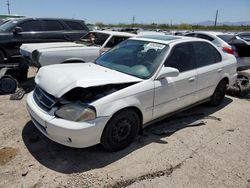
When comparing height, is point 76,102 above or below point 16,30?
below

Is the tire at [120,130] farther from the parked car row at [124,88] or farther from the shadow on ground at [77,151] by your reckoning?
the shadow on ground at [77,151]

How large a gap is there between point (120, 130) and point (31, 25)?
6.86 meters

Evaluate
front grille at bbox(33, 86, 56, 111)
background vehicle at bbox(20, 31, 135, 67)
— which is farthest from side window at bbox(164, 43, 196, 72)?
background vehicle at bbox(20, 31, 135, 67)

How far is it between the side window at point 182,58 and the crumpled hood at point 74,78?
83 centimetres

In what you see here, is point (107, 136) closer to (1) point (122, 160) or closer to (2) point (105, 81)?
(1) point (122, 160)

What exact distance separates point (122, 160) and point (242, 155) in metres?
1.81

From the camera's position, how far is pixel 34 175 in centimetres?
324

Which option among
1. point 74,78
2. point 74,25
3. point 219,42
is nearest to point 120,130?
point 74,78

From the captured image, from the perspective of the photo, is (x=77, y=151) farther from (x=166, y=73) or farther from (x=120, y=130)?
(x=166, y=73)

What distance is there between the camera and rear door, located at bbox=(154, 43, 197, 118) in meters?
4.18

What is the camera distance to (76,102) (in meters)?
3.51

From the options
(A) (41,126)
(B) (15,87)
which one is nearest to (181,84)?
(A) (41,126)

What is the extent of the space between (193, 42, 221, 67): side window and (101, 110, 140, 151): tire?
194 centimetres

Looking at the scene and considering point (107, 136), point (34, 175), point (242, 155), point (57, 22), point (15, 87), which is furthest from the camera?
point (57, 22)
